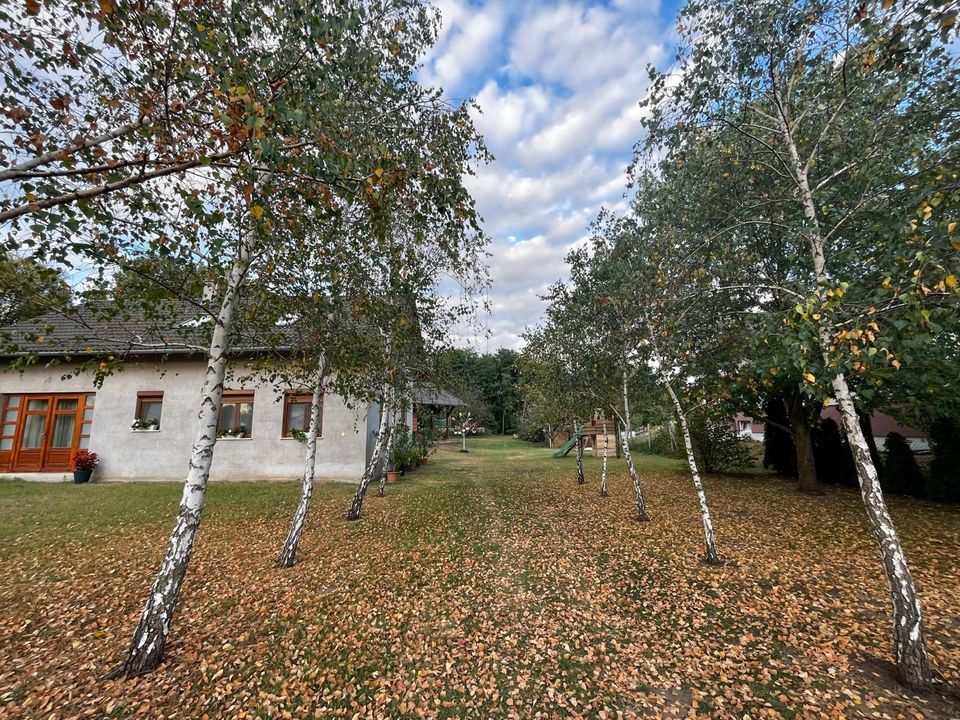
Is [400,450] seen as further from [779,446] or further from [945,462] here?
[945,462]

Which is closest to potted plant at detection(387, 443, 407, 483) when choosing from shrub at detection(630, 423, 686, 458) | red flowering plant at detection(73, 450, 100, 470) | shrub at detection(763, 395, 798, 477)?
red flowering plant at detection(73, 450, 100, 470)

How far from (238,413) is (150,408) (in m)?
3.02

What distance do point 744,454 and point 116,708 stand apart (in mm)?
18086

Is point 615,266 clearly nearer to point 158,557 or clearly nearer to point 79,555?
point 158,557

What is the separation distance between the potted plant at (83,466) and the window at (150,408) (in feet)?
5.54

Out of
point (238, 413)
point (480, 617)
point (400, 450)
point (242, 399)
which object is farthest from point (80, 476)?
point (480, 617)

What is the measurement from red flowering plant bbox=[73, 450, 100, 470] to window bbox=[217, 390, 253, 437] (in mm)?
3821

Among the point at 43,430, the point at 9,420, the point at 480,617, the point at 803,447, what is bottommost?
the point at 480,617

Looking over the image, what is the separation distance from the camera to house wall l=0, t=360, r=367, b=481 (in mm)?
13414

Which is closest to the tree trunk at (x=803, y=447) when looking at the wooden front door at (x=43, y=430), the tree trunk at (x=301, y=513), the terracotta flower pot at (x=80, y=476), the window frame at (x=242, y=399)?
the tree trunk at (x=301, y=513)

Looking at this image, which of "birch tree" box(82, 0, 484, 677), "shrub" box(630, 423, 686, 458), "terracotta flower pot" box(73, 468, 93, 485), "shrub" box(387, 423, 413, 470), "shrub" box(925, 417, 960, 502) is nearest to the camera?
"birch tree" box(82, 0, 484, 677)

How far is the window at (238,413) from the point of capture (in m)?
13.7

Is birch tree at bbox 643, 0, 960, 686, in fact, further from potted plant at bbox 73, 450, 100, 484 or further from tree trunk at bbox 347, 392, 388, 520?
potted plant at bbox 73, 450, 100, 484

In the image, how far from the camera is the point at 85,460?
1294 cm
